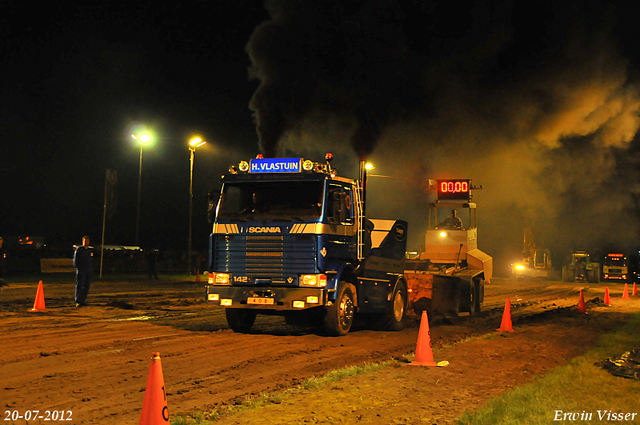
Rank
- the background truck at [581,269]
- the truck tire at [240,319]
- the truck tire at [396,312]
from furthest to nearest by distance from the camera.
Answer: the background truck at [581,269], the truck tire at [396,312], the truck tire at [240,319]

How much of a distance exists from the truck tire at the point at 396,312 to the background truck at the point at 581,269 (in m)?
Result: 40.8

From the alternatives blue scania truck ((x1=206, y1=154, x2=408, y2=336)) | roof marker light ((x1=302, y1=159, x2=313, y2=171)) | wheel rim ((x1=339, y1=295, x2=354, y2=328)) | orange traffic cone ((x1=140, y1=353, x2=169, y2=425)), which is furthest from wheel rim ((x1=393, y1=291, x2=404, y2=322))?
orange traffic cone ((x1=140, y1=353, x2=169, y2=425))

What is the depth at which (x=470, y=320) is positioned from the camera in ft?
59.5

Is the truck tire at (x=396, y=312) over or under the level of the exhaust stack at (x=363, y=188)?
under

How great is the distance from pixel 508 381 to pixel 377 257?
234 inches

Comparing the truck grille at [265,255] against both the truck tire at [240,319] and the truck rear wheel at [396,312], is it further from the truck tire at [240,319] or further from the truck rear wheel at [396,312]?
the truck rear wheel at [396,312]

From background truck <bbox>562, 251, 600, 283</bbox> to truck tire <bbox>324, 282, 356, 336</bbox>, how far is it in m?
43.5

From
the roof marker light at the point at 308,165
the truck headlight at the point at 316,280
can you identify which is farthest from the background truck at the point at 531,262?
the truck headlight at the point at 316,280

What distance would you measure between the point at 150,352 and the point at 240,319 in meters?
3.37

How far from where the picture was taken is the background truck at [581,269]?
51500 millimetres

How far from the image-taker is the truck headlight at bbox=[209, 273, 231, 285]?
42.7 ft

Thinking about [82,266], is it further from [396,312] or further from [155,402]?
[155,402]

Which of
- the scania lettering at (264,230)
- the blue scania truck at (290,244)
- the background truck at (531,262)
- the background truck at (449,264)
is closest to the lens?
the blue scania truck at (290,244)

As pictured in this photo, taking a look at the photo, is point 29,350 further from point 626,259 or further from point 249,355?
point 626,259
